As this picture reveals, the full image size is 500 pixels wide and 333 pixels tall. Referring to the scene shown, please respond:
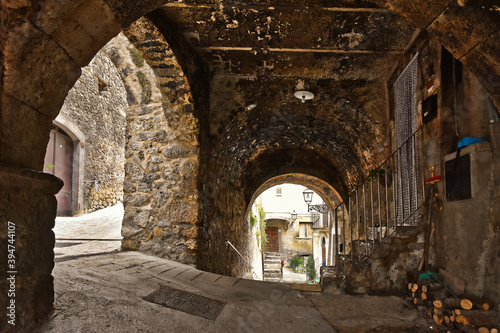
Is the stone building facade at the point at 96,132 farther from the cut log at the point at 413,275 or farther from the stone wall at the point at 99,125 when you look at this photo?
the cut log at the point at 413,275

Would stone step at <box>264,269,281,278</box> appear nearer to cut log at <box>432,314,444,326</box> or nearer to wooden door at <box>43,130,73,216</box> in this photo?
wooden door at <box>43,130,73,216</box>

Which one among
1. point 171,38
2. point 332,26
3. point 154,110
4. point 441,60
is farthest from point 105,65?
point 441,60

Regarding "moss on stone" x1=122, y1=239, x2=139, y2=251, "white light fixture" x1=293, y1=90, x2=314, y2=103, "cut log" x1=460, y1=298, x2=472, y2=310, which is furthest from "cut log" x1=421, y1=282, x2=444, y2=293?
"moss on stone" x1=122, y1=239, x2=139, y2=251

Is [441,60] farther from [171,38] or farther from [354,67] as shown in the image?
[171,38]

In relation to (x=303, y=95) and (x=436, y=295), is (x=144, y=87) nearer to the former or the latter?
(x=303, y=95)

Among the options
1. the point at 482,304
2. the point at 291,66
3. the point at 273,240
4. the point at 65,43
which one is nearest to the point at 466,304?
the point at 482,304

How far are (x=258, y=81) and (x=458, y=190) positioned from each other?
10.1 ft

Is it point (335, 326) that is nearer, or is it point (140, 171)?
point (335, 326)

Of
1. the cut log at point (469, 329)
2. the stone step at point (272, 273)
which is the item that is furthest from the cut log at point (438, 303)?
the stone step at point (272, 273)

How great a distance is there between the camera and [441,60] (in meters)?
3.35

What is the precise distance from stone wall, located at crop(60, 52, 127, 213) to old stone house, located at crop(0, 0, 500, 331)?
5846mm

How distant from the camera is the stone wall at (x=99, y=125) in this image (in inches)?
398

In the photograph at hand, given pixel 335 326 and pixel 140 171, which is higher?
pixel 140 171

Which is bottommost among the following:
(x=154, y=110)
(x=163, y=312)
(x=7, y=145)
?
(x=163, y=312)
